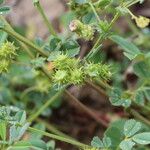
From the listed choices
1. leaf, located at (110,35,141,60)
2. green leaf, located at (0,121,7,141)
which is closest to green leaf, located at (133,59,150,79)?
leaf, located at (110,35,141,60)

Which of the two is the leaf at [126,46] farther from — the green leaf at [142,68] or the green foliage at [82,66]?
the green leaf at [142,68]

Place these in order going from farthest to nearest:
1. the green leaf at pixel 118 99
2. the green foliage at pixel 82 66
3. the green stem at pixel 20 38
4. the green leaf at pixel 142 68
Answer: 1. the green leaf at pixel 142 68
2. the green leaf at pixel 118 99
3. the green stem at pixel 20 38
4. the green foliage at pixel 82 66

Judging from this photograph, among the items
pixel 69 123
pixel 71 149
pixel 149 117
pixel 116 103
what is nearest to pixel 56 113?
pixel 69 123

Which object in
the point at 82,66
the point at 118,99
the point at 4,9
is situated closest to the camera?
the point at 82,66

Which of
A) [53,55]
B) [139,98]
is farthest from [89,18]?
[139,98]

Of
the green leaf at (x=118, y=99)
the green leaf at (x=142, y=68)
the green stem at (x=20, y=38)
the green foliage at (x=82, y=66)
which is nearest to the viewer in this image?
the green foliage at (x=82, y=66)

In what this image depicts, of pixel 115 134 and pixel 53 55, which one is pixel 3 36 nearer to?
pixel 53 55

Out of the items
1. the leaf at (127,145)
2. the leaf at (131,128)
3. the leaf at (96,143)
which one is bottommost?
the leaf at (127,145)

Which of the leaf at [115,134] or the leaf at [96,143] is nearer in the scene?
the leaf at [96,143]

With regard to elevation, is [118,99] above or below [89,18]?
below

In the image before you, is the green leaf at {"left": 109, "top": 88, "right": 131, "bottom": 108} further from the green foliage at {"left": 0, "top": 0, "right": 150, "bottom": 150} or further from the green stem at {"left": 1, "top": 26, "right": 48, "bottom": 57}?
the green stem at {"left": 1, "top": 26, "right": 48, "bottom": 57}

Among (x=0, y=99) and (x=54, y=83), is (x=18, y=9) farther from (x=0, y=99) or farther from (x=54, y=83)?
(x=54, y=83)

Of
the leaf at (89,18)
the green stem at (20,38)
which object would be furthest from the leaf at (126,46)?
the green stem at (20,38)

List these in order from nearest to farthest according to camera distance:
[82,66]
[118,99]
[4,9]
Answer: [82,66] < [4,9] < [118,99]
